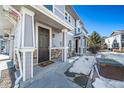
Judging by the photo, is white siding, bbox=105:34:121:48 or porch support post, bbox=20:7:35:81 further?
white siding, bbox=105:34:121:48

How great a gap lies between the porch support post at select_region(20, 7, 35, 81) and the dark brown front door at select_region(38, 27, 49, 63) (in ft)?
8.64

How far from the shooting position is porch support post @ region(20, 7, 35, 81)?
389 cm

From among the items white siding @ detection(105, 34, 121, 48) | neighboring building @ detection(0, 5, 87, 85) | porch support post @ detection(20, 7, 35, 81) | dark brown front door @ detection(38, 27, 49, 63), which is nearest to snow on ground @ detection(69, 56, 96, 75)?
neighboring building @ detection(0, 5, 87, 85)

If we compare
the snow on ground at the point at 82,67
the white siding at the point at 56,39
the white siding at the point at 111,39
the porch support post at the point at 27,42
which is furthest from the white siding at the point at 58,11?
the white siding at the point at 111,39

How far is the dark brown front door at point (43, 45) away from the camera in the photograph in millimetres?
6902

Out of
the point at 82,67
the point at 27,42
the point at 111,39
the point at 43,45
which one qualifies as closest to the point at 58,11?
the point at 43,45

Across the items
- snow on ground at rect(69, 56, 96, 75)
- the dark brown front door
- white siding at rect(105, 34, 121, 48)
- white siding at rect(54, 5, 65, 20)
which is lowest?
snow on ground at rect(69, 56, 96, 75)

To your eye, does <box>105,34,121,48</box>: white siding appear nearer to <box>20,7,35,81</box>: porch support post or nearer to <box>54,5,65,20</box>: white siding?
<box>54,5,65,20</box>: white siding

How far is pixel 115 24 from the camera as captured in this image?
30.2 feet

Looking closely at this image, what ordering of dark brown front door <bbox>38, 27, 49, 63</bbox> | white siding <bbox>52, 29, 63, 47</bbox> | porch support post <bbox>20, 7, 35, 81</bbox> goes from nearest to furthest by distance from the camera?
1. porch support post <bbox>20, 7, 35, 81</bbox>
2. dark brown front door <bbox>38, 27, 49, 63</bbox>
3. white siding <bbox>52, 29, 63, 47</bbox>

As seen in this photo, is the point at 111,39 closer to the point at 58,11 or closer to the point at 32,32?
the point at 58,11

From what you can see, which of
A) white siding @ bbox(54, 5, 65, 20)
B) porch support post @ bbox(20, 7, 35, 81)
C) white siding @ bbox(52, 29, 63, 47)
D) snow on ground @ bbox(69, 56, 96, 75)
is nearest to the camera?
porch support post @ bbox(20, 7, 35, 81)

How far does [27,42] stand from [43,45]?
317 cm
